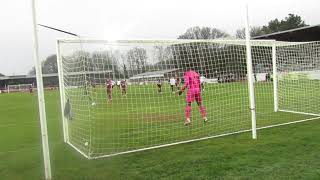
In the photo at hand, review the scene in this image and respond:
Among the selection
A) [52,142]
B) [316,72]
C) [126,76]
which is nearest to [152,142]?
[126,76]

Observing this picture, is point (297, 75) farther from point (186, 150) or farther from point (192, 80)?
point (186, 150)

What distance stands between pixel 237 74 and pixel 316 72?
6421mm

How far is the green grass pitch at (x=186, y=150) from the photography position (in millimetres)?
6977

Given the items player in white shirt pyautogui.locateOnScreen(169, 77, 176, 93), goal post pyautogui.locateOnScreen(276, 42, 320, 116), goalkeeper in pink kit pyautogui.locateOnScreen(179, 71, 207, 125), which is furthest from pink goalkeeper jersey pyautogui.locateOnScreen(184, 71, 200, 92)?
goal post pyautogui.locateOnScreen(276, 42, 320, 116)

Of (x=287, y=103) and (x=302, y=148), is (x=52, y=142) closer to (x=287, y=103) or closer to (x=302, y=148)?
(x=302, y=148)

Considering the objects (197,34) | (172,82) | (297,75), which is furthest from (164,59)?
(197,34)

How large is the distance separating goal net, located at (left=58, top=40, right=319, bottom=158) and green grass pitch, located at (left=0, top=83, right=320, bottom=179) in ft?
0.23

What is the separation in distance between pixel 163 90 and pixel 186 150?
297cm

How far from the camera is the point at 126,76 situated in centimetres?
976

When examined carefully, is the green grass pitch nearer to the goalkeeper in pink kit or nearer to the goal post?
the goalkeeper in pink kit

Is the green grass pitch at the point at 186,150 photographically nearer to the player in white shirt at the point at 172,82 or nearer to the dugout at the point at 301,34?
the player in white shirt at the point at 172,82

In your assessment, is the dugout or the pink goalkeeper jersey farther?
the dugout

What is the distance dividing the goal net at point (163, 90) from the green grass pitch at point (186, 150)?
2.7 inches

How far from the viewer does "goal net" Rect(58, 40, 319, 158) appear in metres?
9.35
